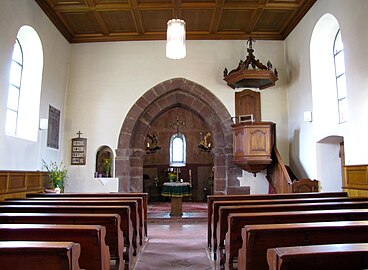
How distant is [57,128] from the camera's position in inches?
320

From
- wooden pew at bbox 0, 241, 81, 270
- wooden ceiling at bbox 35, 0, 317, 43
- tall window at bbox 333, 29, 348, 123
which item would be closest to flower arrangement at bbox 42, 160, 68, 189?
wooden ceiling at bbox 35, 0, 317, 43

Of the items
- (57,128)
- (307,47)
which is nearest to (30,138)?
(57,128)

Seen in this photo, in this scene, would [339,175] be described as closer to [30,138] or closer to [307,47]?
[307,47]

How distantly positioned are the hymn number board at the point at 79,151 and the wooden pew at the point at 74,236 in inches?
241

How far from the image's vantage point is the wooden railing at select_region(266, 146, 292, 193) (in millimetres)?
6884

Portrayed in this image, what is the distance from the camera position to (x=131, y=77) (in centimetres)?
869

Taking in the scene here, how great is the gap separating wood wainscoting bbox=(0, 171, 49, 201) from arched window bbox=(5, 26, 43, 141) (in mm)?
867

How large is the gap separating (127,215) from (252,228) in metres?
1.90

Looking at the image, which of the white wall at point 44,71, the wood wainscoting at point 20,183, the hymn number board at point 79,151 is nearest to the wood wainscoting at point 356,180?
the wood wainscoting at point 20,183

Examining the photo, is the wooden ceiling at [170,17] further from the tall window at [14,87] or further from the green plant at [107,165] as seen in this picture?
the green plant at [107,165]

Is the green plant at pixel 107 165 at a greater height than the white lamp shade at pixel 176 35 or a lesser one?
lesser

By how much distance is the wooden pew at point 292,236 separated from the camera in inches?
91.0

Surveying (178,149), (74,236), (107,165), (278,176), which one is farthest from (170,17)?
(178,149)

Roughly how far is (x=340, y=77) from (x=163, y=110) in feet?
15.0
